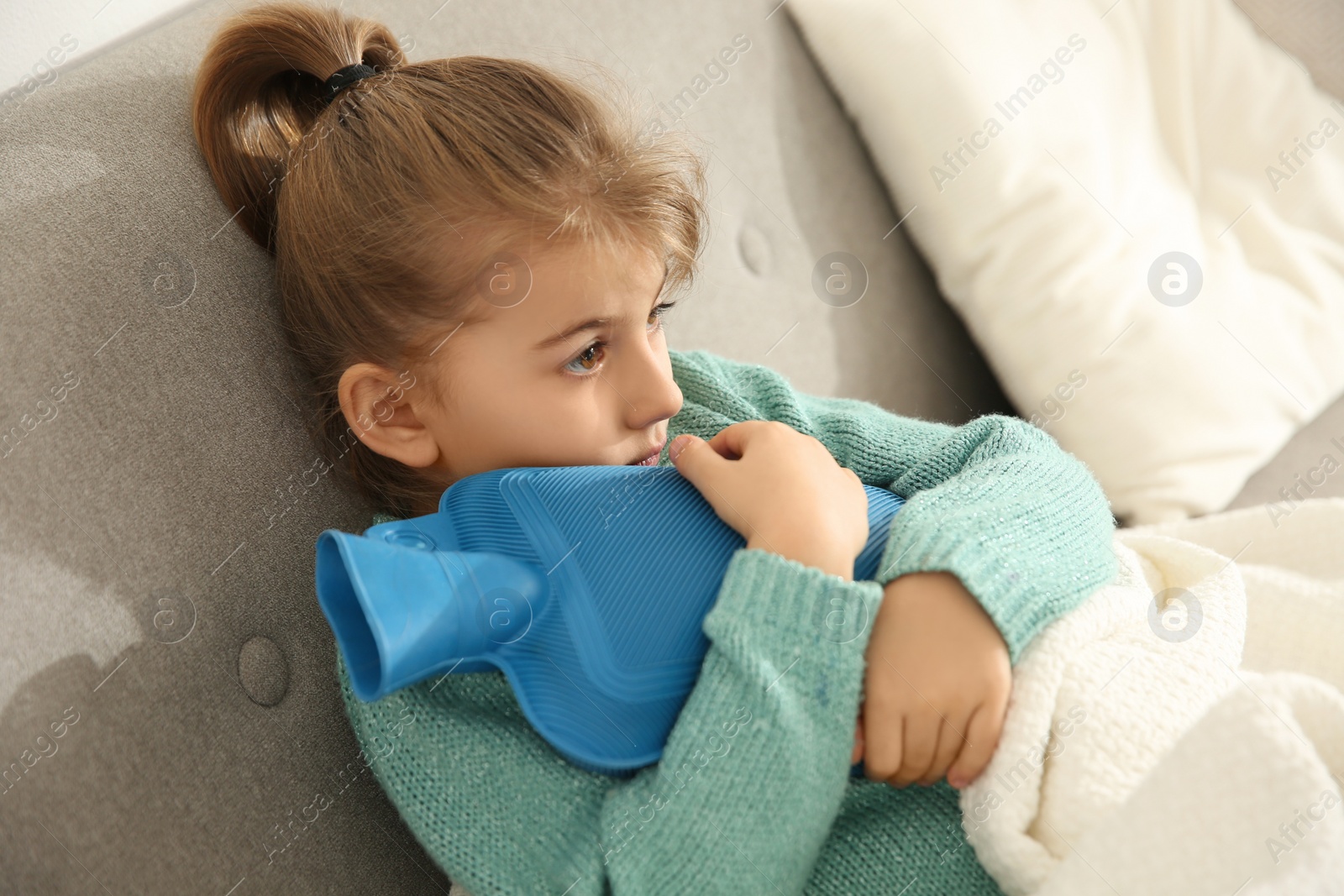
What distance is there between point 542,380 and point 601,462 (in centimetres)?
9

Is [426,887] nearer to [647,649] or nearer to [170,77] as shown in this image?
[647,649]

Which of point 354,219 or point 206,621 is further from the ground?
point 354,219

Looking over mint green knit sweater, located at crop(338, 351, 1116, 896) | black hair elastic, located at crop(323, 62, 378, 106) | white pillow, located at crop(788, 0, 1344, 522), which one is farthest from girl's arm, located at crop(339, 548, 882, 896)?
white pillow, located at crop(788, 0, 1344, 522)

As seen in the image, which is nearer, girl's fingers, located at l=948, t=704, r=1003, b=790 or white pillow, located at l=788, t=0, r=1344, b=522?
girl's fingers, located at l=948, t=704, r=1003, b=790

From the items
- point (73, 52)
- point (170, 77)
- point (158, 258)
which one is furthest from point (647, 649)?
point (73, 52)

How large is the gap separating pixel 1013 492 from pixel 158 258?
2.29 feet

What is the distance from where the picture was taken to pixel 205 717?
70 cm

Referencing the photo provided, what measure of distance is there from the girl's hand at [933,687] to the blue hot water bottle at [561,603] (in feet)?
0.13

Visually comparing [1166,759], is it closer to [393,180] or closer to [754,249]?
[393,180]

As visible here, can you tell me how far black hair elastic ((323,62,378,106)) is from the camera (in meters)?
0.81

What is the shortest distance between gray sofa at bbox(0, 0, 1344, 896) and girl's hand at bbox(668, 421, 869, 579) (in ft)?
1.09

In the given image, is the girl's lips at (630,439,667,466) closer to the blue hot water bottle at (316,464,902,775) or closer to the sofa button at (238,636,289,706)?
the blue hot water bottle at (316,464,902,775)

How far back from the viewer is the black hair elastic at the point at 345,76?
0.81m

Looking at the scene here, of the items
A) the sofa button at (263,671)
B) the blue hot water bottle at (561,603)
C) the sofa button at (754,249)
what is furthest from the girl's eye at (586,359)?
the sofa button at (754,249)
